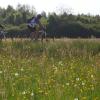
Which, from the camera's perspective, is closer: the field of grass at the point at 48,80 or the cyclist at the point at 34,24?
the field of grass at the point at 48,80

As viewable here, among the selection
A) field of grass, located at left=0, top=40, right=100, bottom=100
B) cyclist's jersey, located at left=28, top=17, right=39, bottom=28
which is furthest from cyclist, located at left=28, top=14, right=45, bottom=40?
field of grass, located at left=0, top=40, right=100, bottom=100

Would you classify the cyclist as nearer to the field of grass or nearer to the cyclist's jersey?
the cyclist's jersey

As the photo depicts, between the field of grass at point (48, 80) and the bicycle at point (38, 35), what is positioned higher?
the bicycle at point (38, 35)

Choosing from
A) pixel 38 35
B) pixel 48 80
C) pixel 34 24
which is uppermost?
pixel 34 24

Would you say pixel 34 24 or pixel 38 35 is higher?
pixel 34 24

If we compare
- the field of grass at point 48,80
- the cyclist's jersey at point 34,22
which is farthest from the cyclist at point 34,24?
the field of grass at point 48,80

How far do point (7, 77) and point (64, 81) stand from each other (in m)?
1.03

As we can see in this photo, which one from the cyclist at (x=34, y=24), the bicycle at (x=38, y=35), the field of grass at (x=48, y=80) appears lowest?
the field of grass at (x=48, y=80)

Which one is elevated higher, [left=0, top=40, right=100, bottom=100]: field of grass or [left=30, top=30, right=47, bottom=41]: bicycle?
[left=30, top=30, right=47, bottom=41]: bicycle

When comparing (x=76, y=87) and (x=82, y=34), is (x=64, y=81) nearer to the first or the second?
(x=76, y=87)

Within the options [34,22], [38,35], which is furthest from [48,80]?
[38,35]

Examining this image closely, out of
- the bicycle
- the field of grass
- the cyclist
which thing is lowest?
the field of grass

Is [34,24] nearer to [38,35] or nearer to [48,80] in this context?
[38,35]

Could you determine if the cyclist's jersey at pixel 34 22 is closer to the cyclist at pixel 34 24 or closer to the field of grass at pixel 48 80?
the cyclist at pixel 34 24
